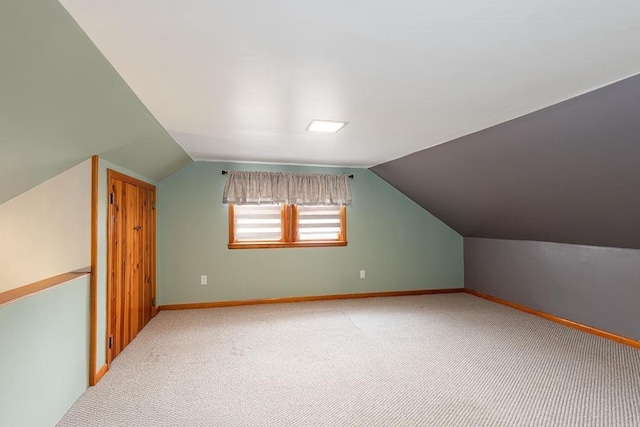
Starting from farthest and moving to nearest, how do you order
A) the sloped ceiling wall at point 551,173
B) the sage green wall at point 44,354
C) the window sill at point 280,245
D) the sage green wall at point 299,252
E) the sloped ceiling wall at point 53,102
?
the window sill at point 280,245, the sage green wall at point 299,252, the sloped ceiling wall at point 551,173, the sage green wall at point 44,354, the sloped ceiling wall at point 53,102

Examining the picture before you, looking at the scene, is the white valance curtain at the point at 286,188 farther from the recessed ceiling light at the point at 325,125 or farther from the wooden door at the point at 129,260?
the recessed ceiling light at the point at 325,125

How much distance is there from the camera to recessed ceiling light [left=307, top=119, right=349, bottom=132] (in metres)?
2.63

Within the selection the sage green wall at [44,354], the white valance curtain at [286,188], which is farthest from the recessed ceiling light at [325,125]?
the sage green wall at [44,354]

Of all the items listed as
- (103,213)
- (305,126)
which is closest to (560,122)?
(305,126)

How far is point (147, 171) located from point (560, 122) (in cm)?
363

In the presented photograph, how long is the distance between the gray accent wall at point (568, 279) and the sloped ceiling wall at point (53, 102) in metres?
4.25

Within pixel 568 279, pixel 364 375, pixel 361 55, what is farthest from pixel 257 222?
pixel 568 279

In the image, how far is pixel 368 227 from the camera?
4.84m

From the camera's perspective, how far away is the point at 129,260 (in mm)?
3160

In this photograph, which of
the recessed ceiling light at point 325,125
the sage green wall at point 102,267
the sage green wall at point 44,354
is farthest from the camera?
the recessed ceiling light at point 325,125

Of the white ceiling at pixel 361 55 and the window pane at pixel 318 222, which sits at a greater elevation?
the white ceiling at pixel 361 55

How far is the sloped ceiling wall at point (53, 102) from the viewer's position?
1.13 m

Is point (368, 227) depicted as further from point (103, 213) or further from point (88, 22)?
point (88, 22)

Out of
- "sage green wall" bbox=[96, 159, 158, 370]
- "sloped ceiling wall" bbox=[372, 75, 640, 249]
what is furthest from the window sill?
"sage green wall" bbox=[96, 159, 158, 370]
